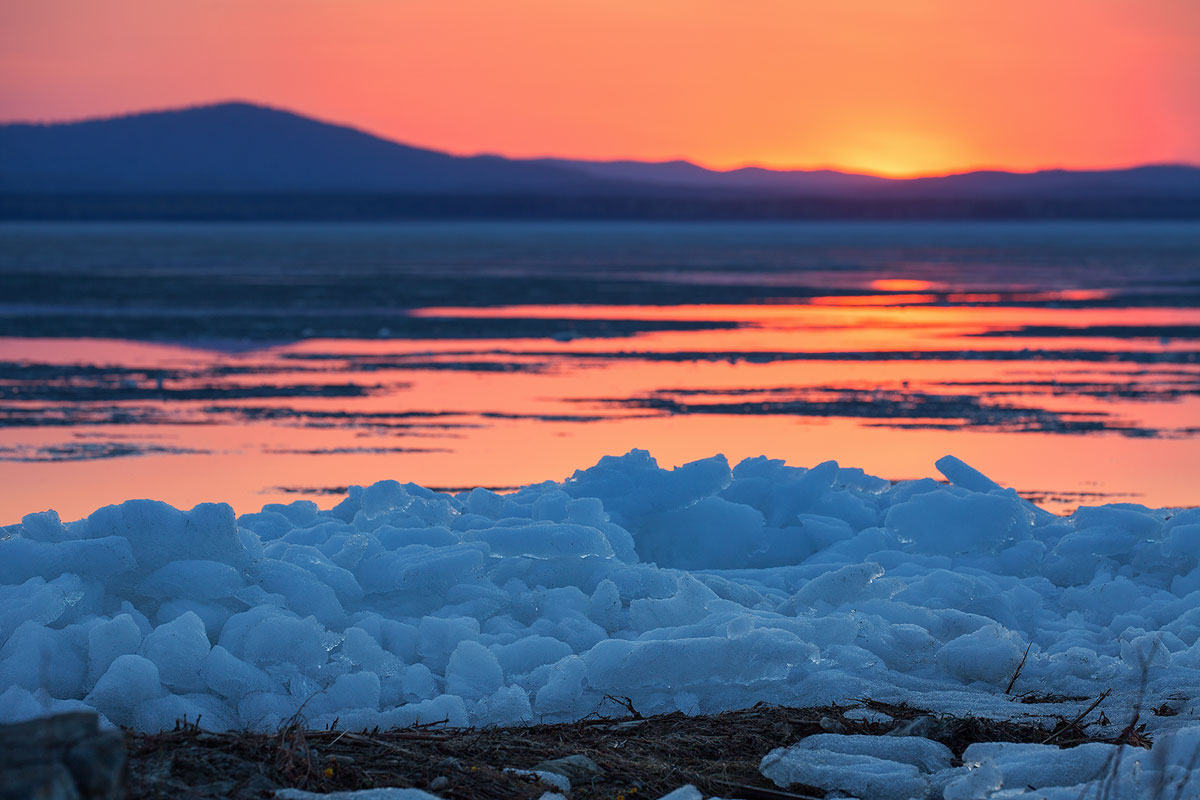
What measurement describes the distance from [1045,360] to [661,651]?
13.4m

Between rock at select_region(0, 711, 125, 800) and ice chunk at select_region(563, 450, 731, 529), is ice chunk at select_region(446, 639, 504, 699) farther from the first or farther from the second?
rock at select_region(0, 711, 125, 800)

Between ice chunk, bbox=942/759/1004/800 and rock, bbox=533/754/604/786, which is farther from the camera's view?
rock, bbox=533/754/604/786

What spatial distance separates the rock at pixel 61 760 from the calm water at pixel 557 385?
6447 mm

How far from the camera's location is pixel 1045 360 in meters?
17.2

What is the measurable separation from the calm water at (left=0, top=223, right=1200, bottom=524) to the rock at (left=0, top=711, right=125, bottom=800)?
6447 mm

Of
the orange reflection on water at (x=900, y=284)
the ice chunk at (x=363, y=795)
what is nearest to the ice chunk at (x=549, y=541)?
the ice chunk at (x=363, y=795)

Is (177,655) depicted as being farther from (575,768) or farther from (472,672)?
(575,768)

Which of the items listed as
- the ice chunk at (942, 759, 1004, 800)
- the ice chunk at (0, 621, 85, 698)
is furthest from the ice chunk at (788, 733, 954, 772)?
the ice chunk at (0, 621, 85, 698)

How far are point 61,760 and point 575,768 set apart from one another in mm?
1707

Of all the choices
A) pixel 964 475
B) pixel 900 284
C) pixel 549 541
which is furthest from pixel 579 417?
pixel 900 284

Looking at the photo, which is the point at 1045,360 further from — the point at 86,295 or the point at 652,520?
the point at 86,295

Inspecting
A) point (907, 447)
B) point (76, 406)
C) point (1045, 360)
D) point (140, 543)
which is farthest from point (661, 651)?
point (1045, 360)

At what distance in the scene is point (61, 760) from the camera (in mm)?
2672

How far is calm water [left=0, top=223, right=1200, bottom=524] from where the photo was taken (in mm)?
10484
